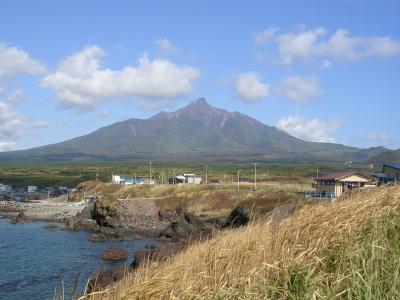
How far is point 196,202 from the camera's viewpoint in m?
59.8

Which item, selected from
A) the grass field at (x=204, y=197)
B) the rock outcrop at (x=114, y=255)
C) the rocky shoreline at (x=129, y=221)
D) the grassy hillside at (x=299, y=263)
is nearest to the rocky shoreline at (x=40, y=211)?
the rocky shoreline at (x=129, y=221)

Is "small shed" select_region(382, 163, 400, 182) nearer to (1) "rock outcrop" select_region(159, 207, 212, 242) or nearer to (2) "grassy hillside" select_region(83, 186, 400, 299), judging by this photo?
(1) "rock outcrop" select_region(159, 207, 212, 242)

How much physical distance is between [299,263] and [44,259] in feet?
97.9

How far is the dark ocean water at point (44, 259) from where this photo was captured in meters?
23.5

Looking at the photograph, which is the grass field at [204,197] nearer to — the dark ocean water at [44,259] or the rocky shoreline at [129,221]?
the rocky shoreline at [129,221]

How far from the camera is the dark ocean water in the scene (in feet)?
77.0

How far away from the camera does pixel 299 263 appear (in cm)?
534

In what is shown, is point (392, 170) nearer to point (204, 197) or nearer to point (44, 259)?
point (204, 197)

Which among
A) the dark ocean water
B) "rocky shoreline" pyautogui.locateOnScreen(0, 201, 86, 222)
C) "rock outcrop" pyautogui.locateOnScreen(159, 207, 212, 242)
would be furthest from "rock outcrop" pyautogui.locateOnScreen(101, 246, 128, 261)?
"rocky shoreline" pyautogui.locateOnScreen(0, 201, 86, 222)

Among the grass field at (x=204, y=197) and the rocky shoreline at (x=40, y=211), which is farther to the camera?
the rocky shoreline at (x=40, y=211)

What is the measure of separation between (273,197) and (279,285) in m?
47.6

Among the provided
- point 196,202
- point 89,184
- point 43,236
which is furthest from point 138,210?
point 89,184

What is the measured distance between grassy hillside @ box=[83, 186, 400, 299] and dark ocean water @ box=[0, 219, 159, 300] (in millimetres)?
9158

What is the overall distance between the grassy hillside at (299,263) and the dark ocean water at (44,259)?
9.16 metres
